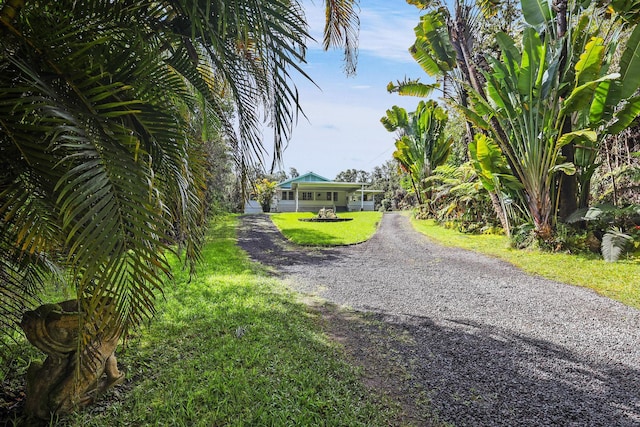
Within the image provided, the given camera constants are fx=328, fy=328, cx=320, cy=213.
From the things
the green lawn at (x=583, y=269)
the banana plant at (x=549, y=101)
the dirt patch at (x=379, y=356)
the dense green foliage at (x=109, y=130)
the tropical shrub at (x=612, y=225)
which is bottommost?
the dirt patch at (x=379, y=356)

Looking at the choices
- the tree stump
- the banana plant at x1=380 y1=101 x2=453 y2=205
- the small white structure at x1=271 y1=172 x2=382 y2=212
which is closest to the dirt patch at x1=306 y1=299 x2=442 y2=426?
the tree stump

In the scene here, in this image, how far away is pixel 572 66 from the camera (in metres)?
7.68

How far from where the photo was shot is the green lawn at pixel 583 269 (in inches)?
204

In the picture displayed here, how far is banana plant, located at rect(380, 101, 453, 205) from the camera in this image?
55.2 feet

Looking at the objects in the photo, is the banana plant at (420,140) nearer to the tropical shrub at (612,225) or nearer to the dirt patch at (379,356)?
the tropical shrub at (612,225)

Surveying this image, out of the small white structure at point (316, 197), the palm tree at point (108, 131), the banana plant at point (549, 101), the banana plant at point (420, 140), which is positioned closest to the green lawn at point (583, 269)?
the banana plant at point (549, 101)

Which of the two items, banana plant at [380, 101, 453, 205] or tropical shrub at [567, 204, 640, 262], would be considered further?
banana plant at [380, 101, 453, 205]

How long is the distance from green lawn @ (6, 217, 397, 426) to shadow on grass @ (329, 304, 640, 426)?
449 millimetres

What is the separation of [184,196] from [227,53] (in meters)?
1.27

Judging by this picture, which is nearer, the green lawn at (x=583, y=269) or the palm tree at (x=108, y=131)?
the palm tree at (x=108, y=131)

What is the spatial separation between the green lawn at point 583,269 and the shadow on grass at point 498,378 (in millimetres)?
2399

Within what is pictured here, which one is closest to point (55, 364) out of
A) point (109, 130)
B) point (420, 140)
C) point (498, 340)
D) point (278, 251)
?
point (109, 130)

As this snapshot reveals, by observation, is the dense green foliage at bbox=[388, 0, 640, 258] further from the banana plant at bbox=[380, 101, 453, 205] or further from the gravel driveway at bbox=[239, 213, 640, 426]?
the banana plant at bbox=[380, 101, 453, 205]

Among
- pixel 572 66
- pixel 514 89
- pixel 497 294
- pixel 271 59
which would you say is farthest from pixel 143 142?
pixel 572 66
